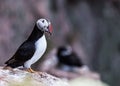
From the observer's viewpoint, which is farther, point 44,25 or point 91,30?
point 91,30

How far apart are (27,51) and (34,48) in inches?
6.8

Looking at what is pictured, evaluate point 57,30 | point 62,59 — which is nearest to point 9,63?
point 62,59

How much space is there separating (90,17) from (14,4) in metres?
5.79

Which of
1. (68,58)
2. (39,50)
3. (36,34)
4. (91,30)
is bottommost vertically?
(39,50)

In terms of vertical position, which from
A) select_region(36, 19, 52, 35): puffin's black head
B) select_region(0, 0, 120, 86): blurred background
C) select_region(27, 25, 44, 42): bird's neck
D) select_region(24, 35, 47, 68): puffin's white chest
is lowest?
select_region(24, 35, 47, 68): puffin's white chest

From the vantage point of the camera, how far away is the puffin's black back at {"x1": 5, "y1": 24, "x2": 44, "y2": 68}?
5.43 metres

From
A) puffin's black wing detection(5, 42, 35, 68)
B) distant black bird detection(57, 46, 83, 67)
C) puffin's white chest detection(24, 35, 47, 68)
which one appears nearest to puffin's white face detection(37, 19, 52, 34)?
puffin's white chest detection(24, 35, 47, 68)

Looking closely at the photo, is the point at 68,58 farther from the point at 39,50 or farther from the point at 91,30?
the point at 39,50

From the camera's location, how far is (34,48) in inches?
213

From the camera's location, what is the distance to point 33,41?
18.1 ft

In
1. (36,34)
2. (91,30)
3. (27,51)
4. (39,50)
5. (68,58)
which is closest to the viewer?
(39,50)

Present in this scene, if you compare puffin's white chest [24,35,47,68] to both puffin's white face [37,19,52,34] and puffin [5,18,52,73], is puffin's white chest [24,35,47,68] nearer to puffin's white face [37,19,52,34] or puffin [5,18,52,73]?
puffin [5,18,52,73]

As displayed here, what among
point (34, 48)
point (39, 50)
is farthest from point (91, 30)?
point (39, 50)

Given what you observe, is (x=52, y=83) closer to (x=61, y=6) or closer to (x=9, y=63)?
(x=9, y=63)
